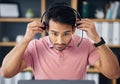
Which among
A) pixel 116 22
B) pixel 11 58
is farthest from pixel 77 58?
pixel 116 22

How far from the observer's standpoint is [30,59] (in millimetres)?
1484

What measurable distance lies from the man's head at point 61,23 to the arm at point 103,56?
0.21 feet

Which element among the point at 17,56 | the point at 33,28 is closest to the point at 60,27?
the point at 33,28

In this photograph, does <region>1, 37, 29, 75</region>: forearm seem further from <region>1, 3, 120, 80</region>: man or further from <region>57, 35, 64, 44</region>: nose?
<region>57, 35, 64, 44</region>: nose

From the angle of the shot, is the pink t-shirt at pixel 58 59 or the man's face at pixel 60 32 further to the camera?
the pink t-shirt at pixel 58 59

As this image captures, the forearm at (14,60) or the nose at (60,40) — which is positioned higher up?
the nose at (60,40)

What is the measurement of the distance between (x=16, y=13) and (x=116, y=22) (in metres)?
1.17

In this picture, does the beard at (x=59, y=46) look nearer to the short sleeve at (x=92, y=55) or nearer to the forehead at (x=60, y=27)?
the forehead at (x=60, y=27)

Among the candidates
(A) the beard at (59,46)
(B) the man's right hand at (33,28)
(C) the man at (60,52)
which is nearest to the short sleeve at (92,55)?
(C) the man at (60,52)

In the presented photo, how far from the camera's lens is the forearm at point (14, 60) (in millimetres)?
1413

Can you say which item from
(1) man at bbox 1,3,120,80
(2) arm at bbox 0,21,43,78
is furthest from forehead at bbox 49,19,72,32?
(2) arm at bbox 0,21,43,78

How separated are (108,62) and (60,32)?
1.06 ft

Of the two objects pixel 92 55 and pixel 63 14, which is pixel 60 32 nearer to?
pixel 63 14

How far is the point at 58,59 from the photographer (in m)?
1.50
